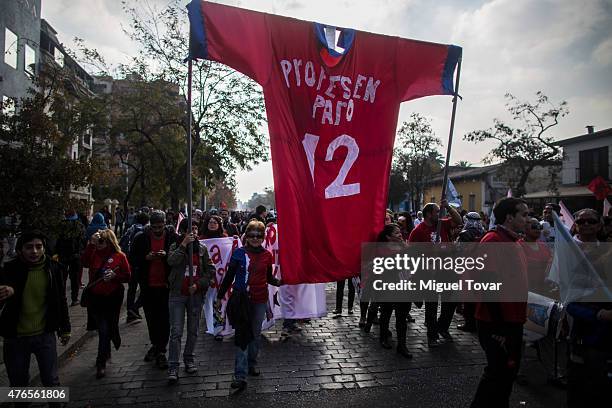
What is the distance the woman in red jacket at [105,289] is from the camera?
5145 mm

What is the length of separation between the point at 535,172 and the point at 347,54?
45762 millimetres

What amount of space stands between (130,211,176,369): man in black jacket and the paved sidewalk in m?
0.32

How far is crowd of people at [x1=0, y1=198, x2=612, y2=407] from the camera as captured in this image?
3312 millimetres

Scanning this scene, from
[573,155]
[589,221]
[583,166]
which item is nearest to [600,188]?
[589,221]

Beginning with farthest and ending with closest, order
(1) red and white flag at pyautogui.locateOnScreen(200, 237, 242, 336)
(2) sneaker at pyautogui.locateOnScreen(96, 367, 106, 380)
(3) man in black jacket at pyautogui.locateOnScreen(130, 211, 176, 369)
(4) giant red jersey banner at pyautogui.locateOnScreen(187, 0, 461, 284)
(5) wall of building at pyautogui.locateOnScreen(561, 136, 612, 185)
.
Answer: (5) wall of building at pyautogui.locateOnScreen(561, 136, 612, 185)
(1) red and white flag at pyautogui.locateOnScreen(200, 237, 242, 336)
(3) man in black jacket at pyautogui.locateOnScreen(130, 211, 176, 369)
(2) sneaker at pyautogui.locateOnScreen(96, 367, 106, 380)
(4) giant red jersey banner at pyautogui.locateOnScreen(187, 0, 461, 284)

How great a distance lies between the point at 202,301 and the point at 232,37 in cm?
318

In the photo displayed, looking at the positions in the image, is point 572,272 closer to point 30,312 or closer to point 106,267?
point 30,312

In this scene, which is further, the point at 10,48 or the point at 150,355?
the point at 10,48

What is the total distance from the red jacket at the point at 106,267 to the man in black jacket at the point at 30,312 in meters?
1.10

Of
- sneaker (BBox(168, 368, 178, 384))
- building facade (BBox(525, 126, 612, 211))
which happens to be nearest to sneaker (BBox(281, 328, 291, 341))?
sneaker (BBox(168, 368, 178, 384))

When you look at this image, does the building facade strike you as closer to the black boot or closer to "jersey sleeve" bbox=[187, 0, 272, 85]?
the black boot

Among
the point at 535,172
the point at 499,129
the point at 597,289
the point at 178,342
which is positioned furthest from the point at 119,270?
the point at 535,172

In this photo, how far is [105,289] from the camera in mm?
5207

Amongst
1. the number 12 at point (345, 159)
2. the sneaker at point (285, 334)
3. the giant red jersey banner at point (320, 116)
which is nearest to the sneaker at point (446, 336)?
the sneaker at point (285, 334)
